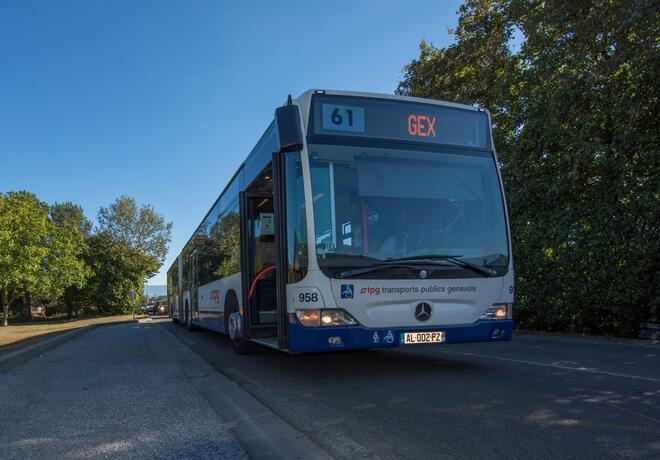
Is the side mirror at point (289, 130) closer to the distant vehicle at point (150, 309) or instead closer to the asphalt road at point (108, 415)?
the asphalt road at point (108, 415)

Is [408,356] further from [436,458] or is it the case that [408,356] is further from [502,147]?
[502,147]

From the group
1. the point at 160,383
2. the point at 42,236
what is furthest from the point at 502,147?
the point at 42,236

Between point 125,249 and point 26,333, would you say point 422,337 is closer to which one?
point 26,333

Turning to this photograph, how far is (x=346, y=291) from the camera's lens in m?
5.92

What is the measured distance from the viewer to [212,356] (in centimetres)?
993

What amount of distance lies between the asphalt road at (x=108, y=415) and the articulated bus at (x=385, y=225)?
150cm

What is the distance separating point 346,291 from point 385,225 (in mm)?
900

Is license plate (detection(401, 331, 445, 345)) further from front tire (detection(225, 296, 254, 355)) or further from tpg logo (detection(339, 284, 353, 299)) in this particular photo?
front tire (detection(225, 296, 254, 355))

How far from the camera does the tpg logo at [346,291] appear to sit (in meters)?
5.91

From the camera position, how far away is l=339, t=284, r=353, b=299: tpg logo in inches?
233

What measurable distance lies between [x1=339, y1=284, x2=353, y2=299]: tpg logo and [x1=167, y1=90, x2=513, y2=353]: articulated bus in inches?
0.4

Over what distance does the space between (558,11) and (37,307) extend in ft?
241

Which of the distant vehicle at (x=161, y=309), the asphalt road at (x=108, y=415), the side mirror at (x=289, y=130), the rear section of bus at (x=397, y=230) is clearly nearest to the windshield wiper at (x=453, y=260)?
the rear section of bus at (x=397, y=230)

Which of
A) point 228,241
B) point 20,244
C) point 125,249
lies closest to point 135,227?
point 125,249
